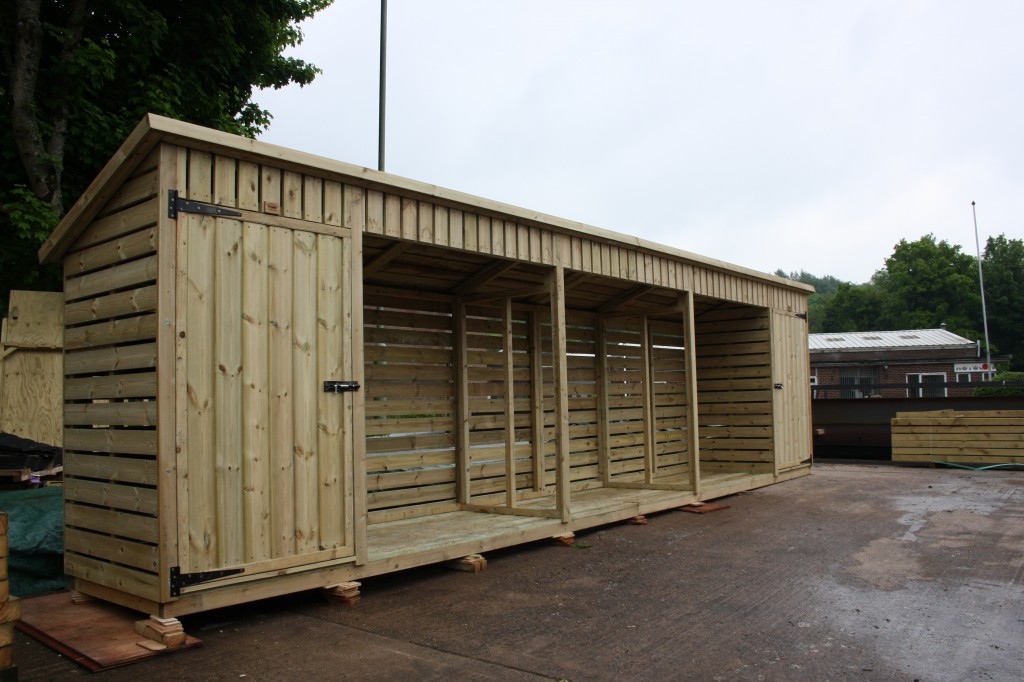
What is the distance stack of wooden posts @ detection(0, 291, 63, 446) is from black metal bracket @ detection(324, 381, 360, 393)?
3873 mm

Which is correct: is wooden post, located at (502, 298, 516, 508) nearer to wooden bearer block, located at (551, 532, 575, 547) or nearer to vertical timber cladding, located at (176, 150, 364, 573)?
wooden bearer block, located at (551, 532, 575, 547)

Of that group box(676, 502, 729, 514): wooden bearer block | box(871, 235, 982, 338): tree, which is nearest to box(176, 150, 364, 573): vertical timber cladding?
box(676, 502, 729, 514): wooden bearer block

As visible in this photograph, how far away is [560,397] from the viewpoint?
6863mm

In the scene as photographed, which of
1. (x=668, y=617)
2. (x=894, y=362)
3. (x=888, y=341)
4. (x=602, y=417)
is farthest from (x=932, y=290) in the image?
(x=668, y=617)

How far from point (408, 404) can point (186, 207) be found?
11.1ft

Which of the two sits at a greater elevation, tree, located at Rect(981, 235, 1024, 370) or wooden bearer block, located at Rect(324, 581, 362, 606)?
tree, located at Rect(981, 235, 1024, 370)

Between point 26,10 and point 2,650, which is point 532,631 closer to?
point 2,650

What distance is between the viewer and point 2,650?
2.87 m

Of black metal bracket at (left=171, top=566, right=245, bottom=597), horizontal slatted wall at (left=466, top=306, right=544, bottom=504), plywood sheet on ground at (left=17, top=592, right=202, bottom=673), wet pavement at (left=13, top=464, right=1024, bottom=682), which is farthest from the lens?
horizontal slatted wall at (left=466, top=306, right=544, bottom=504)

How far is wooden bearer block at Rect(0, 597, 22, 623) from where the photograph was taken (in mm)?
2887

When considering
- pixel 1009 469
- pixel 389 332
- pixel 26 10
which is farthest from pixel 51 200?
pixel 1009 469

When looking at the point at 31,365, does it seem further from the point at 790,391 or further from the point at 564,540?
the point at 790,391

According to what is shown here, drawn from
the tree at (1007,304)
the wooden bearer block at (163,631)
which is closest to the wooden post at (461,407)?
the wooden bearer block at (163,631)

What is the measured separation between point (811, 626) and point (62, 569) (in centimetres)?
522
